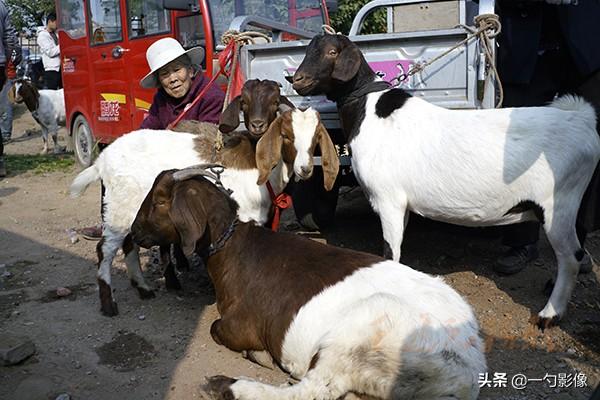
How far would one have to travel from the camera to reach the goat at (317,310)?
8.79 feet

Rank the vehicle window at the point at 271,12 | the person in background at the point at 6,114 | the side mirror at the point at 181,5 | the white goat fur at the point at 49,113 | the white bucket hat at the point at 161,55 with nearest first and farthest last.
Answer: the white bucket hat at the point at 161,55 < the side mirror at the point at 181,5 < the vehicle window at the point at 271,12 < the white goat fur at the point at 49,113 < the person in background at the point at 6,114

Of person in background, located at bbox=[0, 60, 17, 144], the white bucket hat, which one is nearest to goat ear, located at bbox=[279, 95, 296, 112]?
the white bucket hat

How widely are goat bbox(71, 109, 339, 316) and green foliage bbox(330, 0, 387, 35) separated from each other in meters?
7.73

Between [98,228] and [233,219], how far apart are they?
9.45ft

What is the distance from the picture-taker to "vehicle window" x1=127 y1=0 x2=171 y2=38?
7430 millimetres

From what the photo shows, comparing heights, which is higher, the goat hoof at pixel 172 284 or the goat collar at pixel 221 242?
the goat collar at pixel 221 242

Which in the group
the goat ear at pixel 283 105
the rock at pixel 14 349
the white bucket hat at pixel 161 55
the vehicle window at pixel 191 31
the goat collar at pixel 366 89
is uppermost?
the vehicle window at pixel 191 31

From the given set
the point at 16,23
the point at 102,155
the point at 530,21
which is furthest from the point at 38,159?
the point at 16,23

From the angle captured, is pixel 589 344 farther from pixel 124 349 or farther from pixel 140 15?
pixel 140 15

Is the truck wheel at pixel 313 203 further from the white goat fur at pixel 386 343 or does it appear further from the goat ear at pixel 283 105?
the white goat fur at pixel 386 343

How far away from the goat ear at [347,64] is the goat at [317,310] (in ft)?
3.90

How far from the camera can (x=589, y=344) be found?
3605 mm

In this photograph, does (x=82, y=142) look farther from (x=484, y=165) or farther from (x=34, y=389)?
(x=484, y=165)

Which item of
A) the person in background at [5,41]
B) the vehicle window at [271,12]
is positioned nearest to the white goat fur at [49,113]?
the person in background at [5,41]
